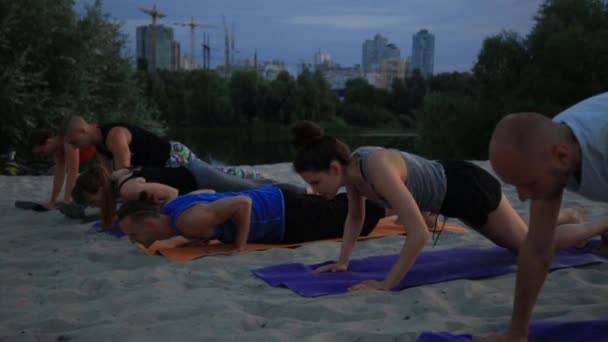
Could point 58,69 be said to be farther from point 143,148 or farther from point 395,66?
point 395,66

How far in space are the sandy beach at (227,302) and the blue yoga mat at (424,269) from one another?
3.0 inches

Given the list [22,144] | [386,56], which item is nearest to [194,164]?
[22,144]

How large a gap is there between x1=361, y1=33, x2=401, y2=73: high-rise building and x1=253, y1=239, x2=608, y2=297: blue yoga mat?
9702cm

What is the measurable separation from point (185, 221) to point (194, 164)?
1.23 metres

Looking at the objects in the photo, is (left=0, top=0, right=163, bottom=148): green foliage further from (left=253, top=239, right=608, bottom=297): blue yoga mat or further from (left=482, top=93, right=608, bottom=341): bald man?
(left=482, top=93, right=608, bottom=341): bald man

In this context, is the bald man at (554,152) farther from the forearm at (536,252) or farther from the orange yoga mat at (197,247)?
the orange yoga mat at (197,247)

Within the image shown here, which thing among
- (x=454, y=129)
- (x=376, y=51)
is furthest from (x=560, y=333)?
(x=376, y=51)

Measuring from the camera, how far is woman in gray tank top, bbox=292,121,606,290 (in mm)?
2895

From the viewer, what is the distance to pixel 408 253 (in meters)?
2.82

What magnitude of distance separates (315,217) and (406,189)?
154 centimetres

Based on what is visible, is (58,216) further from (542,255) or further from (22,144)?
(22,144)

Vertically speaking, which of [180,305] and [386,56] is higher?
[386,56]

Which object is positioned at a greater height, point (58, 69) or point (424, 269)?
point (58, 69)

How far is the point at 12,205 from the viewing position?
6.32 metres
